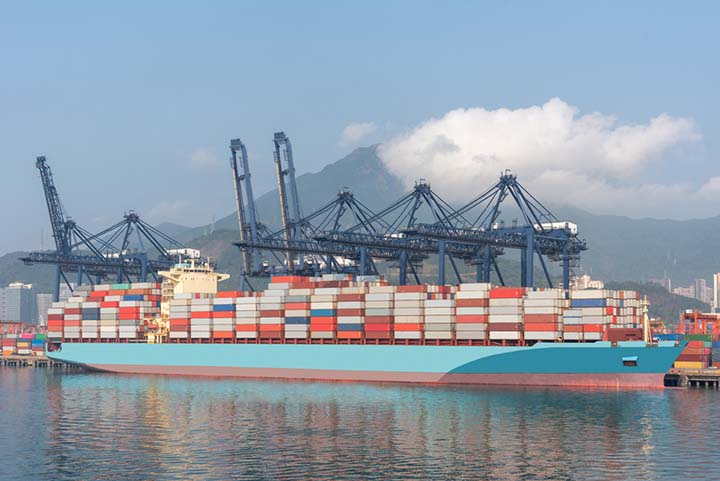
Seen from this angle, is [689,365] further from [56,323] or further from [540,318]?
[56,323]

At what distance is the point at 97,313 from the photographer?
95125mm

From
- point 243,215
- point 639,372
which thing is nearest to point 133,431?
point 639,372

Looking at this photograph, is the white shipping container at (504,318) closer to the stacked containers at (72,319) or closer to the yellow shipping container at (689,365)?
the yellow shipping container at (689,365)

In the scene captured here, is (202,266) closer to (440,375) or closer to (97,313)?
(97,313)

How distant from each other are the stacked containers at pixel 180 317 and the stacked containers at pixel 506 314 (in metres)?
30.7

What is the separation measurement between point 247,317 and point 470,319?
21834 millimetres

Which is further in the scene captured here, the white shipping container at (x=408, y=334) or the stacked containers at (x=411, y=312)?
the stacked containers at (x=411, y=312)

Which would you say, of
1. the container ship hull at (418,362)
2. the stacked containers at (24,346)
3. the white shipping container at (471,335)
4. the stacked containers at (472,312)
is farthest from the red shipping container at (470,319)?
the stacked containers at (24,346)

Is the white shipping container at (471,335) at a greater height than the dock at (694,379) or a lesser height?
greater

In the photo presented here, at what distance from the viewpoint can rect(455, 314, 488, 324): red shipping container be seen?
71.6 m

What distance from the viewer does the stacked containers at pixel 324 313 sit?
3088 inches

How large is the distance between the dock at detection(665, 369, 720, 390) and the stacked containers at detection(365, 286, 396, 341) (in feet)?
78.3

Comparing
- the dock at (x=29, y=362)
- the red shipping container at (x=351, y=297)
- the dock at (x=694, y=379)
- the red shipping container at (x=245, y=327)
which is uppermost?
the red shipping container at (x=351, y=297)

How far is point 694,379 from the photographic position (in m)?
77.1
